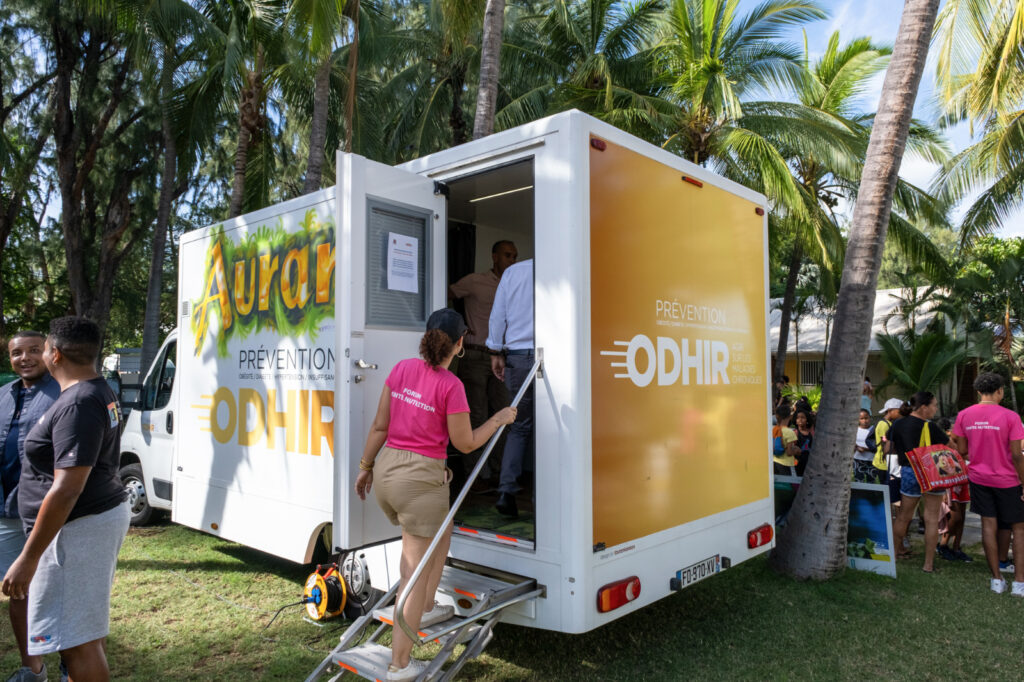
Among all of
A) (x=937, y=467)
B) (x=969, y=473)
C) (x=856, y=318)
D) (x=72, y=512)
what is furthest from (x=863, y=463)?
(x=72, y=512)

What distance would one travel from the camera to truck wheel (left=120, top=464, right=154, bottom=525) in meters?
6.84

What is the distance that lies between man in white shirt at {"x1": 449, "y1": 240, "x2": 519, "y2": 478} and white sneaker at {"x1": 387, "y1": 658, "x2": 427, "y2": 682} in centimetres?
189

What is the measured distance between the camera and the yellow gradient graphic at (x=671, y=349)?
357cm

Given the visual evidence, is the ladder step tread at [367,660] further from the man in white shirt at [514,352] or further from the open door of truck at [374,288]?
the man in white shirt at [514,352]

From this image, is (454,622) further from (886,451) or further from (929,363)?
(929,363)

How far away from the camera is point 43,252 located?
22875 mm

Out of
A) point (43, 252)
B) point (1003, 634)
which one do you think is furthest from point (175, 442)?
point (43, 252)

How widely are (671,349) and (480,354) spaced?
1.41 meters

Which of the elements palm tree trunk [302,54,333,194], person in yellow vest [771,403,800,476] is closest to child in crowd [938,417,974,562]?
person in yellow vest [771,403,800,476]

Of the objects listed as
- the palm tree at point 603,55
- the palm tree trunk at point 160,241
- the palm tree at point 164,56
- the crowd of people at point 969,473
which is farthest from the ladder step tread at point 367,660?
the palm tree trunk at point 160,241

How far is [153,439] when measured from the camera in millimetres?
6445

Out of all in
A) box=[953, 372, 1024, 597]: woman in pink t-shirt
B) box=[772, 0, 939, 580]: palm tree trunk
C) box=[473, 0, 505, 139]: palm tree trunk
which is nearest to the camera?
box=[953, 372, 1024, 597]: woman in pink t-shirt

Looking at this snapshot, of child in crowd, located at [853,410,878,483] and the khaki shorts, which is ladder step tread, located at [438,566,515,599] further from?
child in crowd, located at [853,410,878,483]

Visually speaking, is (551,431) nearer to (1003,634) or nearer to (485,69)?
(1003,634)
